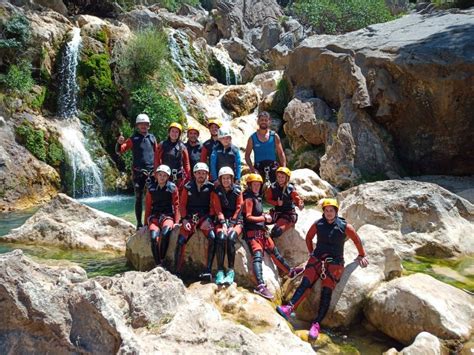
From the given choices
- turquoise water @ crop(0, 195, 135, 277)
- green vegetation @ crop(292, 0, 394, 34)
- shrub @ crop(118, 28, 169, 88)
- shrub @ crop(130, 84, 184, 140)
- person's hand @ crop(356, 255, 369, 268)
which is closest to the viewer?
person's hand @ crop(356, 255, 369, 268)

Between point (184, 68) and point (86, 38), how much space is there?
5235 millimetres

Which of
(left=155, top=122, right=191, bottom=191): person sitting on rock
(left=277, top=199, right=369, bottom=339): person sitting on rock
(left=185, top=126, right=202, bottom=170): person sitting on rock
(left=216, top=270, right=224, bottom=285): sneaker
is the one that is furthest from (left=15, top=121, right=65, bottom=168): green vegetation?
(left=277, top=199, right=369, bottom=339): person sitting on rock

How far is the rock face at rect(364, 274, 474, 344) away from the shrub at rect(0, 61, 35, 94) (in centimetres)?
1269

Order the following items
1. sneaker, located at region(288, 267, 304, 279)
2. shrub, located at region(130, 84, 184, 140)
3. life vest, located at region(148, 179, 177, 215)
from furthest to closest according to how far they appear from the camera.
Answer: shrub, located at region(130, 84, 184, 140)
life vest, located at region(148, 179, 177, 215)
sneaker, located at region(288, 267, 304, 279)

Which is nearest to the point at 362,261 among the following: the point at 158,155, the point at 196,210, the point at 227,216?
the point at 227,216

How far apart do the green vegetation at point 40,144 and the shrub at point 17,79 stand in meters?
1.17

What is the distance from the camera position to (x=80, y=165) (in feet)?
46.8

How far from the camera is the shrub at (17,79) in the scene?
13.7m

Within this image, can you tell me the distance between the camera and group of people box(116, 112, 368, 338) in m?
5.81

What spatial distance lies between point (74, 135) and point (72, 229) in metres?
7.07

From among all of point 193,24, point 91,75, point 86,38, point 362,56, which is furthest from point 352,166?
point 193,24

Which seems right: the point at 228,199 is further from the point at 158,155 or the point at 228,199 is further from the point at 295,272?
the point at 158,155

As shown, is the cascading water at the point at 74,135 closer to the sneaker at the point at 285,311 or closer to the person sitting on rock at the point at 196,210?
the person sitting on rock at the point at 196,210

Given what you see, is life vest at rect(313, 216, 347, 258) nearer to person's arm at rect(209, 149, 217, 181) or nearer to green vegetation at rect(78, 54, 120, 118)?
person's arm at rect(209, 149, 217, 181)
